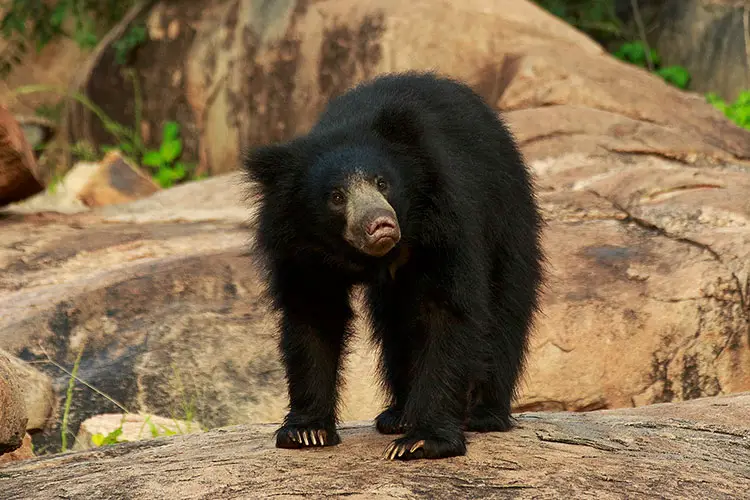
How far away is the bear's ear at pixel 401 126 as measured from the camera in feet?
11.8

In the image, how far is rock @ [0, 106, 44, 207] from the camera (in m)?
7.78

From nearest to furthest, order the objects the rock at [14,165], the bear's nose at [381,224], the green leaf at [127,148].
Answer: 1. the bear's nose at [381,224]
2. the rock at [14,165]
3. the green leaf at [127,148]

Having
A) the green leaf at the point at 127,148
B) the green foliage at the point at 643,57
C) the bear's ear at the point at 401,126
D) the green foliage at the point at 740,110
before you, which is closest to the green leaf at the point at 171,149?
the green leaf at the point at 127,148

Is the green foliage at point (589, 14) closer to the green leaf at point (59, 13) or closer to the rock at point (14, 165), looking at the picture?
the green leaf at point (59, 13)

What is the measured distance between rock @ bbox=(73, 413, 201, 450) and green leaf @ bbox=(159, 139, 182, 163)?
6316 millimetres

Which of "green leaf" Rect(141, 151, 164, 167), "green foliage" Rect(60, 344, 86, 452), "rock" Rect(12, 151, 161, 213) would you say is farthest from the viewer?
"green leaf" Rect(141, 151, 164, 167)

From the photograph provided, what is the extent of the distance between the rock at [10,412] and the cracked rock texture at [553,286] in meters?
1.46

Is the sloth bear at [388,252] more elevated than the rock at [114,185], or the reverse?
the rock at [114,185]

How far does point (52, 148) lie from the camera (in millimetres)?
12766

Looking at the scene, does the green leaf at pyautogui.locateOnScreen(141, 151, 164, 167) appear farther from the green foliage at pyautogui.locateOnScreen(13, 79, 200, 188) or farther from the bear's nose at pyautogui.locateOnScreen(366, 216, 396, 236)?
the bear's nose at pyautogui.locateOnScreen(366, 216, 396, 236)

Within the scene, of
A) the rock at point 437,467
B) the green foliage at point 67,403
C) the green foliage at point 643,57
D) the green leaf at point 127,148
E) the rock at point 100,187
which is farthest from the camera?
the green foliage at point 643,57

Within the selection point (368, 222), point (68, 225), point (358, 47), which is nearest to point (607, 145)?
point (358, 47)

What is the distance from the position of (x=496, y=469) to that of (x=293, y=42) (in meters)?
7.73

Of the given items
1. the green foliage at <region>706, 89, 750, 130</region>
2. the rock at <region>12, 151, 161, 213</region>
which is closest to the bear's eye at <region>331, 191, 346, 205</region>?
the rock at <region>12, 151, 161, 213</region>
